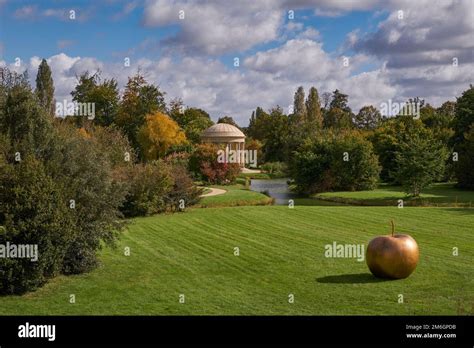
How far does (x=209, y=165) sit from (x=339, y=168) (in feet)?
37.6

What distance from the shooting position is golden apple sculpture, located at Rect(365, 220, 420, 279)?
13930 millimetres

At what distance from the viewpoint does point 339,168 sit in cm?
4856

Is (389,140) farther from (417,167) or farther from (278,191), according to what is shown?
(417,167)

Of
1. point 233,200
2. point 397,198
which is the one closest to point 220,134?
point 233,200

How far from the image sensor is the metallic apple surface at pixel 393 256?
13.9m

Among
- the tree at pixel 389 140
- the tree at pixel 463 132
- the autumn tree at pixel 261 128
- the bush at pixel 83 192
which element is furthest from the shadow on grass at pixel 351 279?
the autumn tree at pixel 261 128

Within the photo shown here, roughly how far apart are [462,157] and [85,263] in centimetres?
3956

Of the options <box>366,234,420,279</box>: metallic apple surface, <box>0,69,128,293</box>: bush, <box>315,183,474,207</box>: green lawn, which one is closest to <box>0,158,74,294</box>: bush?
<box>0,69,128,293</box>: bush

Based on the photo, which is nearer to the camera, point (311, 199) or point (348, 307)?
point (348, 307)

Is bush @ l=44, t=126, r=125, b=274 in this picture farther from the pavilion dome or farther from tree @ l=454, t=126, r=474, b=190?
the pavilion dome

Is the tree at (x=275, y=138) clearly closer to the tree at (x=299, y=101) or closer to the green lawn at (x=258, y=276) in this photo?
the tree at (x=299, y=101)
